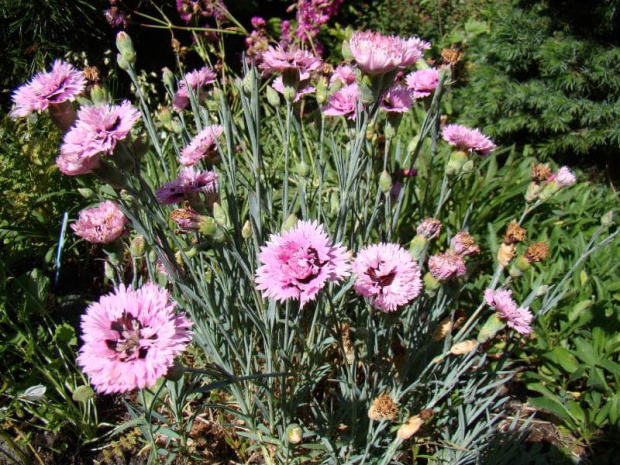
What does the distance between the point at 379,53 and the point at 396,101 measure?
1.39 feet

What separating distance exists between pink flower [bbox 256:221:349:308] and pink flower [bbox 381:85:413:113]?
22.9 inches

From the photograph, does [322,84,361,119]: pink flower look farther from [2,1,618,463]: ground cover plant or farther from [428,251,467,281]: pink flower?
[428,251,467,281]: pink flower

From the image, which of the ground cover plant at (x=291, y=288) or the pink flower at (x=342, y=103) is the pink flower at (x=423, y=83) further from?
the pink flower at (x=342, y=103)

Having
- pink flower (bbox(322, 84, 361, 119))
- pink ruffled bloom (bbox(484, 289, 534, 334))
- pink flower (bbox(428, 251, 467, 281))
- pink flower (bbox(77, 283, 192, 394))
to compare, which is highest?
pink flower (bbox(322, 84, 361, 119))

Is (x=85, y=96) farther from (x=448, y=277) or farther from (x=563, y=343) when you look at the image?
(x=563, y=343)

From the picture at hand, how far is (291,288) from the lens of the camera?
0.94 meters

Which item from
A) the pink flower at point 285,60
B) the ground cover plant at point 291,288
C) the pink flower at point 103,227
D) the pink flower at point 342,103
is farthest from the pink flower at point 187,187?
the pink flower at point 342,103

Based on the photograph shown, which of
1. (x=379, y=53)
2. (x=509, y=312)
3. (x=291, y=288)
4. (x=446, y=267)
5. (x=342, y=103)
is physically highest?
(x=379, y=53)

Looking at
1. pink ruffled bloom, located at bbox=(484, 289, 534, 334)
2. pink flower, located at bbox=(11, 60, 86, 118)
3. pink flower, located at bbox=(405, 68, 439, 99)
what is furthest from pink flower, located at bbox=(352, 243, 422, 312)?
pink flower, located at bbox=(11, 60, 86, 118)

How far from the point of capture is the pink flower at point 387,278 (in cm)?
106

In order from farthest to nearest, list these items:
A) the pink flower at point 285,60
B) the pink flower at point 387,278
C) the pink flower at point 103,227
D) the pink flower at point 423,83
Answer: the pink flower at point 423,83
the pink flower at point 285,60
the pink flower at point 103,227
the pink flower at point 387,278

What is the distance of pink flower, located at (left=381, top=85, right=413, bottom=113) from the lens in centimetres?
141

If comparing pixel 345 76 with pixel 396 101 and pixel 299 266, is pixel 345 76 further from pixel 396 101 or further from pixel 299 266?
pixel 299 266

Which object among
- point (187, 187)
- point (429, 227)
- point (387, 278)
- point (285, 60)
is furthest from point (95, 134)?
point (429, 227)
